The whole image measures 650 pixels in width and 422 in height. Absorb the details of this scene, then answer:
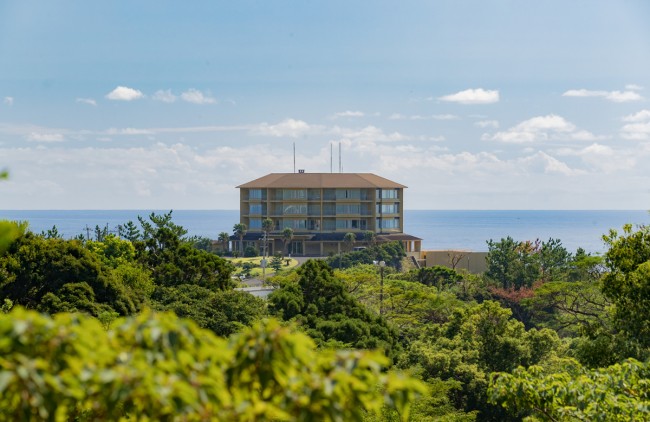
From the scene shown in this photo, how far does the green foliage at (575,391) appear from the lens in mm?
9602

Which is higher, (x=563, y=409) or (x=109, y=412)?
(x=109, y=412)

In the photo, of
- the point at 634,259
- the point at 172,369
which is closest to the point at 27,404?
the point at 172,369

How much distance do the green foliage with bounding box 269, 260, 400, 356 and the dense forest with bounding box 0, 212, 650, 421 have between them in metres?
0.07

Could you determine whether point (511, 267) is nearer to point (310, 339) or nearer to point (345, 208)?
point (345, 208)

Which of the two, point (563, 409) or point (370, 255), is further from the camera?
point (370, 255)

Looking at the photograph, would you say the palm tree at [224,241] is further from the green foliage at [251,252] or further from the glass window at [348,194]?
the glass window at [348,194]

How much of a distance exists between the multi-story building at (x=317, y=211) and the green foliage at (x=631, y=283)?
82.3 metres

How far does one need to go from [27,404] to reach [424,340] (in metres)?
29.9

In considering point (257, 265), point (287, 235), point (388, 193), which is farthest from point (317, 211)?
point (257, 265)

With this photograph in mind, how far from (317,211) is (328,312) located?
6990 centimetres

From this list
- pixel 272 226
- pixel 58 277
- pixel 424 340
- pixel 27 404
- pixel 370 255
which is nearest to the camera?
pixel 27 404

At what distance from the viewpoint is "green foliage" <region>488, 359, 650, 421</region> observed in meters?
9.60

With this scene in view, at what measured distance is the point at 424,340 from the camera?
33219 millimetres

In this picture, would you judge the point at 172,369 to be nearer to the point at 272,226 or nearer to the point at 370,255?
the point at 370,255
